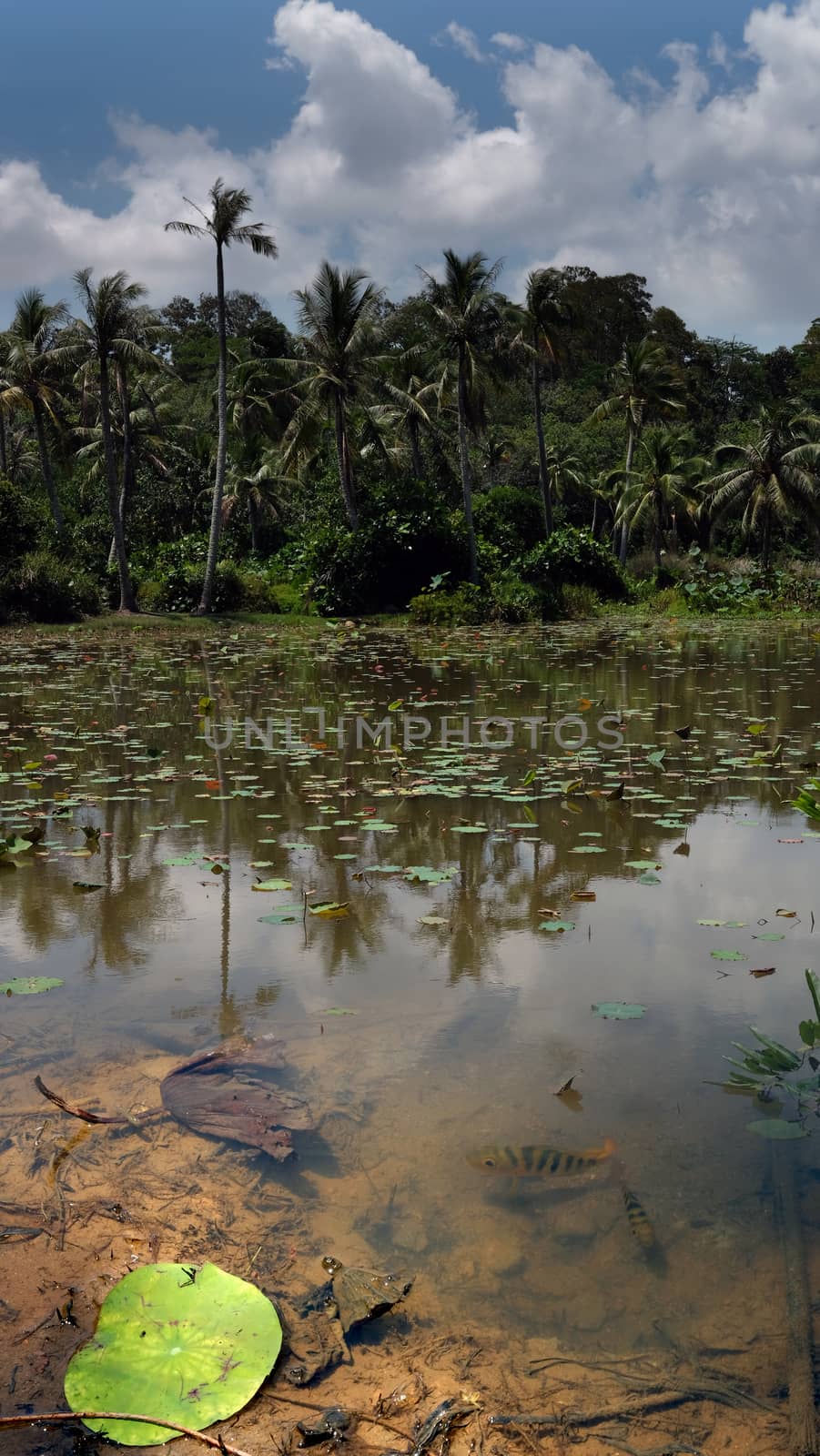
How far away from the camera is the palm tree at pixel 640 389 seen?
36031mm

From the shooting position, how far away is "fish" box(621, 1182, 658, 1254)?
2.38m

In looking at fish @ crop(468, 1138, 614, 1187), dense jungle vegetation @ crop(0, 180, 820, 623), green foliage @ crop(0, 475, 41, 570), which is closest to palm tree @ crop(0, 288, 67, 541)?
dense jungle vegetation @ crop(0, 180, 820, 623)

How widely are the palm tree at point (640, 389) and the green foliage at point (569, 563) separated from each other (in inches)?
299

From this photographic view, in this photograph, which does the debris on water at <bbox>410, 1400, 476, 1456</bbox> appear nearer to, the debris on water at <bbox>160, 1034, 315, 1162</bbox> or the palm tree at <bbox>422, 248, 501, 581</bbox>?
the debris on water at <bbox>160, 1034, 315, 1162</bbox>

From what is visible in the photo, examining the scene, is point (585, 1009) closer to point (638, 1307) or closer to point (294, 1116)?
point (294, 1116)

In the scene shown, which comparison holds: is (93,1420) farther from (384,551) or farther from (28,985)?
(384,551)

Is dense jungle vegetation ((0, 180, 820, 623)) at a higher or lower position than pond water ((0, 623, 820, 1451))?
higher

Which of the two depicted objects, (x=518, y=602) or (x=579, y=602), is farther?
(x=579, y=602)

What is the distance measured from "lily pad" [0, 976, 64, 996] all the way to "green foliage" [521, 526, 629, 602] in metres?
23.7

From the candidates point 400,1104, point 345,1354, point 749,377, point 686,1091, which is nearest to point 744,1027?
point 686,1091

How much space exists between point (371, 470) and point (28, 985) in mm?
32890

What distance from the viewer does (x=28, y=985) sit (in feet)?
12.2

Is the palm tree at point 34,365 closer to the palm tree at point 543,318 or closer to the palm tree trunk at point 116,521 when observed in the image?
the palm tree trunk at point 116,521

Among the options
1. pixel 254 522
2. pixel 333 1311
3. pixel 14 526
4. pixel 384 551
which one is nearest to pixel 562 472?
pixel 254 522
